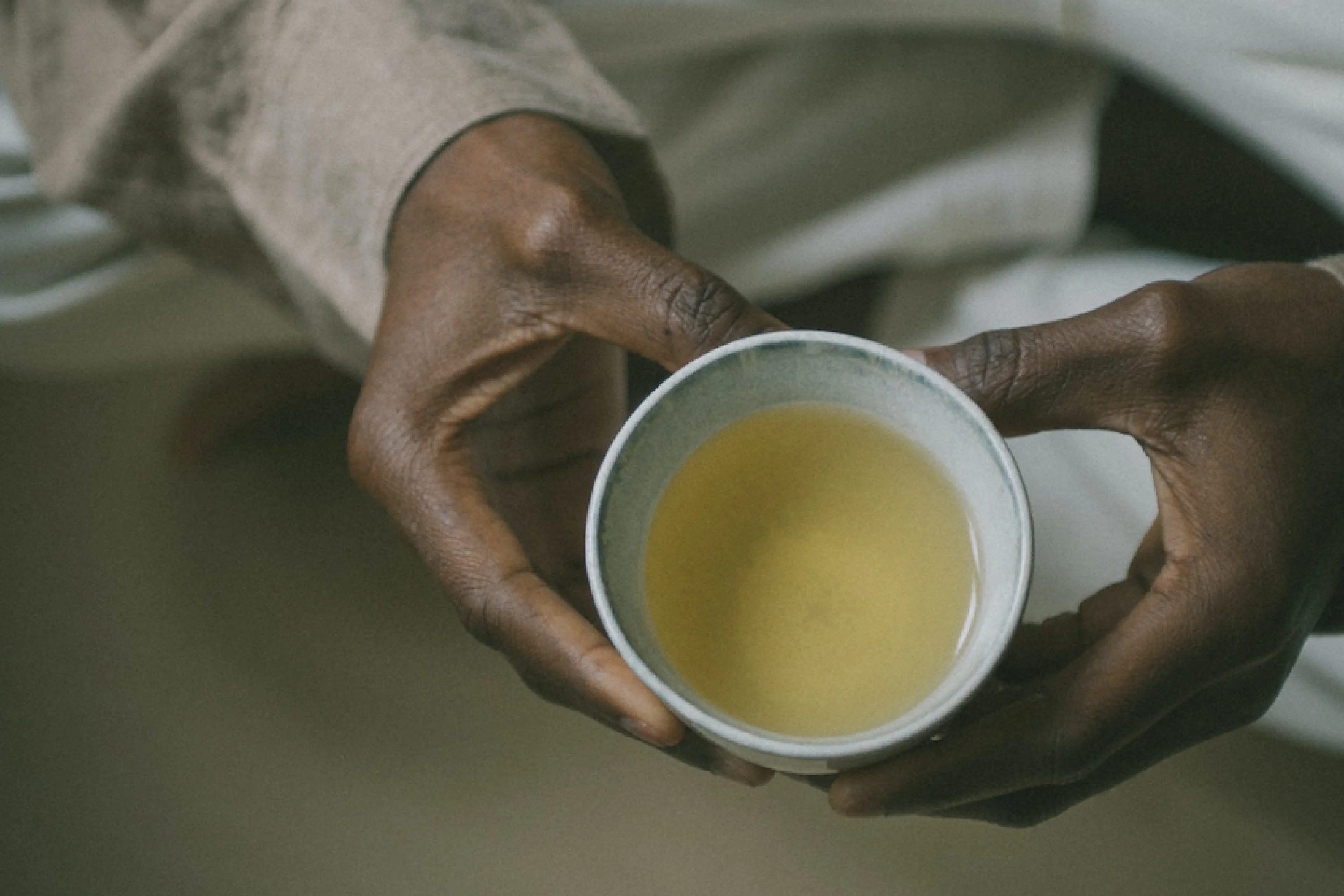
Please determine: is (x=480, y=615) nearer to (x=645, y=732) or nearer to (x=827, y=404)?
(x=645, y=732)

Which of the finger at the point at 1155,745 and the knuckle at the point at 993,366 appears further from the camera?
the finger at the point at 1155,745

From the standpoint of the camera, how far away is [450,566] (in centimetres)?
59

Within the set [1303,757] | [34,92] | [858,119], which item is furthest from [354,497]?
[1303,757]

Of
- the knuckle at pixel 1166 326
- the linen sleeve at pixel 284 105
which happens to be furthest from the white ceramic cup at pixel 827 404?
the linen sleeve at pixel 284 105

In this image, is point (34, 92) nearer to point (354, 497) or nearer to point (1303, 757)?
point (354, 497)

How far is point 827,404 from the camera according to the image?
54cm

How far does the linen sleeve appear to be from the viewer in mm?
646

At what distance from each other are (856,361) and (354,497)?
0.85 meters

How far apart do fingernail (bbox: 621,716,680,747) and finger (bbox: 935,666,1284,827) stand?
192 mm

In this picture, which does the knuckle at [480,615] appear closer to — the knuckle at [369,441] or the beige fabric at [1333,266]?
the knuckle at [369,441]

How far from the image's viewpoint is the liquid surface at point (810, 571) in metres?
0.54

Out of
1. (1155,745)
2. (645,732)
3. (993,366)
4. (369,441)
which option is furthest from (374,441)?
(1155,745)

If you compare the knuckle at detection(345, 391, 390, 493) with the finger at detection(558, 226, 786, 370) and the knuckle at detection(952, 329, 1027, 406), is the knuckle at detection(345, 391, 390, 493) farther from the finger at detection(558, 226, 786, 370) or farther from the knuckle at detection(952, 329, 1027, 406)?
the knuckle at detection(952, 329, 1027, 406)

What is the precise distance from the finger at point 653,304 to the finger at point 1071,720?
Result: 0.23 metres
